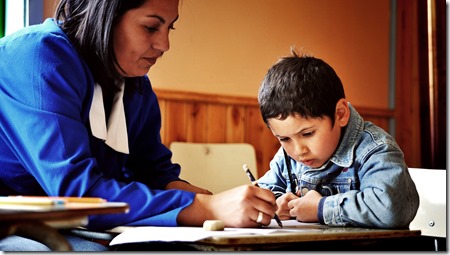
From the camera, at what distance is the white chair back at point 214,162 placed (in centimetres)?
177

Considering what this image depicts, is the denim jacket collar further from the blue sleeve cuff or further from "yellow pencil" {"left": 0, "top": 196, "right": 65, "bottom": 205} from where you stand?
"yellow pencil" {"left": 0, "top": 196, "right": 65, "bottom": 205}

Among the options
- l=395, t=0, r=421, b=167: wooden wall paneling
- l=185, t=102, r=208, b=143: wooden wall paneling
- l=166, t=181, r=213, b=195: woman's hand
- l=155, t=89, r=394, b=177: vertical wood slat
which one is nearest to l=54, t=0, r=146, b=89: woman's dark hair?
l=166, t=181, r=213, b=195: woman's hand

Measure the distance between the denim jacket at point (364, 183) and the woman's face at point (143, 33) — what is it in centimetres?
34

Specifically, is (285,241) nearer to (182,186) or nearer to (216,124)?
(182,186)

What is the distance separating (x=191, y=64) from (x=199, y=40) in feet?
0.36

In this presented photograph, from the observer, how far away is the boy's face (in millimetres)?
1144

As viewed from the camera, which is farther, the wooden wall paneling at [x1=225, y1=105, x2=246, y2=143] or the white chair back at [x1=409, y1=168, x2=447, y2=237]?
the wooden wall paneling at [x1=225, y1=105, x2=246, y2=143]

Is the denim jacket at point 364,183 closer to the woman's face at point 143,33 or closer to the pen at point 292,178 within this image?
the pen at point 292,178

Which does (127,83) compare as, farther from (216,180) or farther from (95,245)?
(216,180)

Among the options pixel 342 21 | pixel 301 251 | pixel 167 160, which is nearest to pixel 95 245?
pixel 301 251

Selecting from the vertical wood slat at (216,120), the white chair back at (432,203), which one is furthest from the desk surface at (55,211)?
the vertical wood slat at (216,120)

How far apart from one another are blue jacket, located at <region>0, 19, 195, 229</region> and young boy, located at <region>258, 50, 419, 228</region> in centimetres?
25

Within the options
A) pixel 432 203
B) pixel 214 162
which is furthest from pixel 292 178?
pixel 214 162

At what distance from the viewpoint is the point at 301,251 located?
847 mm
